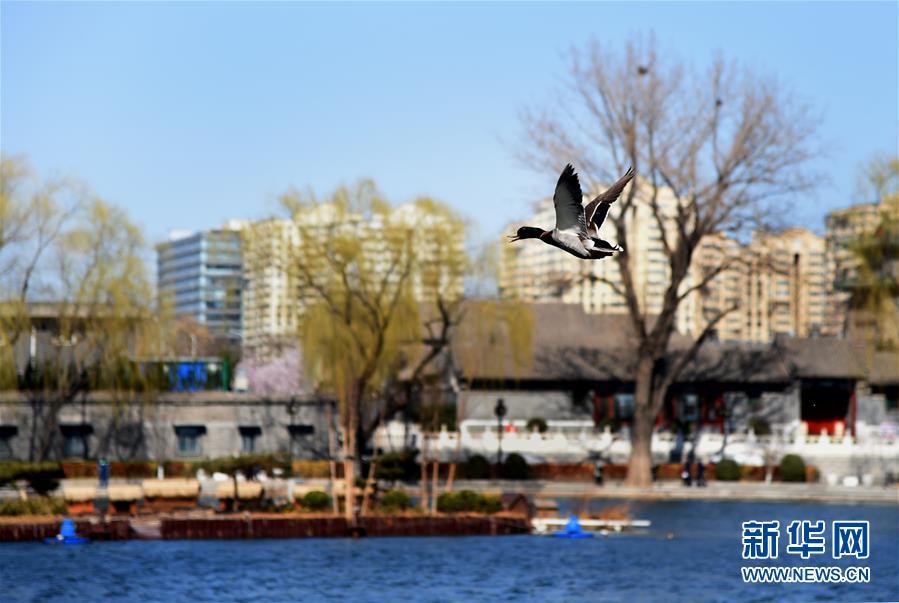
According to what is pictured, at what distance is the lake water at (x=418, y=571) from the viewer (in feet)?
106

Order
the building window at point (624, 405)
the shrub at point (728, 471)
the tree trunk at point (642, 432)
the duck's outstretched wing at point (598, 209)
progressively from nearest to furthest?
the duck's outstretched wing at point (598, 209) → the tree trunk at point (642, 432) → the shrub at point (728, 471) → the building window at point (624, 405)

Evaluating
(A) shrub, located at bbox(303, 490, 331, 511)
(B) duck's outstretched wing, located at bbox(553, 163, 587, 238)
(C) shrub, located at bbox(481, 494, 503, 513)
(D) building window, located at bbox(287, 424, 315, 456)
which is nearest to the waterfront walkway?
(D) building window, located at bbox(287, 424, 315, 456)

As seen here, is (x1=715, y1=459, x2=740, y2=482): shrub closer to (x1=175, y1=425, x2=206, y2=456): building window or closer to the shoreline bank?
(x1=175, y1=425, x2=206, y2=456): building window

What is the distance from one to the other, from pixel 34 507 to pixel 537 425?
90.9ft

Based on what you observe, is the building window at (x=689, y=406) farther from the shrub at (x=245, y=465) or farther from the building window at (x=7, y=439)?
the building window at (x=7, y=439)

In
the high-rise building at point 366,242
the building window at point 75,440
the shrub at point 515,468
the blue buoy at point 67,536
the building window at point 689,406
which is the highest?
the high-rise building at point 366,242

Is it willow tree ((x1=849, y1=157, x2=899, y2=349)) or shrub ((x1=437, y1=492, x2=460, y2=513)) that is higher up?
willow tree ((x1=849, y1=157, x2=899, y2=349))

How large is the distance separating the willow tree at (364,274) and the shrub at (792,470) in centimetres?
1419

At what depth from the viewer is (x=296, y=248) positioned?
5419 centimetres

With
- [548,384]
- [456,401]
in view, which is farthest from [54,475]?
[548,384]

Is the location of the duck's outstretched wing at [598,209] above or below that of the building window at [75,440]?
above

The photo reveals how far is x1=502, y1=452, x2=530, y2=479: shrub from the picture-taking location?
2259 inches

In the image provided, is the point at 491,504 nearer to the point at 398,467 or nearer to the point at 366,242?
the point at 398,467

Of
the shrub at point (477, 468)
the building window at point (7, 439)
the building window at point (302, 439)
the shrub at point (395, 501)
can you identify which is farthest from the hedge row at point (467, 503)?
the building window at point (7, 439)
